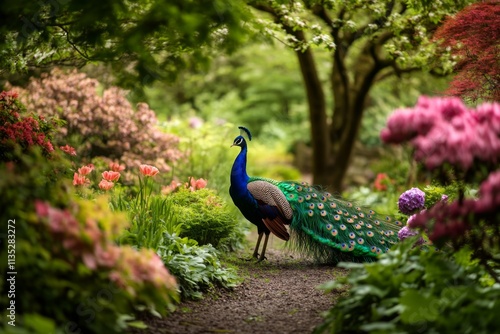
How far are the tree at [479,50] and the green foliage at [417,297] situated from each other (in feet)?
5.82

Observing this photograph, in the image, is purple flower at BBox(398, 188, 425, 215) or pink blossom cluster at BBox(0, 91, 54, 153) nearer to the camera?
pink blossom cluster at BBox(0, 91, 54, 153)

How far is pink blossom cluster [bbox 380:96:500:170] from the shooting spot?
3.01 m

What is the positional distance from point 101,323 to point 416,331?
1682 mm

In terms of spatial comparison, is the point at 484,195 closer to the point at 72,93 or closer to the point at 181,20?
the point at 181,20

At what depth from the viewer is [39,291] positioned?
308 centimetres

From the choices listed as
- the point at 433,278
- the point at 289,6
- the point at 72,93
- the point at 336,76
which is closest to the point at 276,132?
the point at 336,76

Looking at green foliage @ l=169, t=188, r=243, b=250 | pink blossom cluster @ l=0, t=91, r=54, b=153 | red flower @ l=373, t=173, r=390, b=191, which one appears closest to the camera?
pink blossom cluster @ l=0, t=91, r=54, b=153

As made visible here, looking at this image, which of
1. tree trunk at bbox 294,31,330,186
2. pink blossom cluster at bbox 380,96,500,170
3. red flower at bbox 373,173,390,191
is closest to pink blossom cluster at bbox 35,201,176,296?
pink blossom cluster at bbox 380,96,500,170

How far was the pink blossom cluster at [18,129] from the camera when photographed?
4706mm

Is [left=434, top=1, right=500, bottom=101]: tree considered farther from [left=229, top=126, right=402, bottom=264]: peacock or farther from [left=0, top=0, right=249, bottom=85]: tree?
[left=0, top=0, right=249, bottom=85]: tree

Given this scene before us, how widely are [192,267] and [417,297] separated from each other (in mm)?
2072

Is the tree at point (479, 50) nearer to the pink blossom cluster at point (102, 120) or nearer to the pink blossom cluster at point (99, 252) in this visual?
the pink blossom cluster at point (99, 252)

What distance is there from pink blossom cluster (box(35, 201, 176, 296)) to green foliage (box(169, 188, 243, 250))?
2.39 m

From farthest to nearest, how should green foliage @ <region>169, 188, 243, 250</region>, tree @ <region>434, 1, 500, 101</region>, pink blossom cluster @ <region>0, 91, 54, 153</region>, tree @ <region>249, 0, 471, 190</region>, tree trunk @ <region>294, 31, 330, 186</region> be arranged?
tree trunk @ <region>294, 31, 330, 186</region> < tree @ <region>249, 0, 471, 190</region> < green foliage @ <region>169, 188, 243, 250</region> < tree @ <region>434, 1, 500, 101</region> < pink blossom cluster @ <region>0, 91, 54, 153</region>
